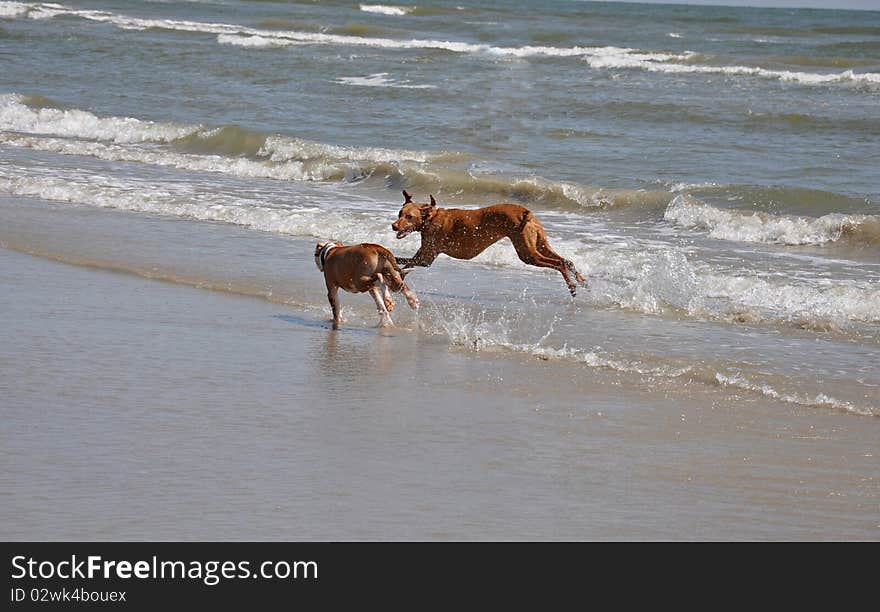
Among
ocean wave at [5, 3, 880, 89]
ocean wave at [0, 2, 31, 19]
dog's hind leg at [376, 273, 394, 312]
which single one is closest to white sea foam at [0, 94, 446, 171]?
dog's hind leg at [376, 273, 394, 312]

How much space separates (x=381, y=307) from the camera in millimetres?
8719

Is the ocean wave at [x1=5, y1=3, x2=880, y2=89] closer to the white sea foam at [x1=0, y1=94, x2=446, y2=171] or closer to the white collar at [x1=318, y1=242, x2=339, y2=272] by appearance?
the white sea foam at [x1=0, y1=94, x2=446, y2=171]

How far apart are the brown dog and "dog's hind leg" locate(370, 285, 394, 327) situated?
677 mm

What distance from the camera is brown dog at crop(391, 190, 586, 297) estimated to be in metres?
9.35

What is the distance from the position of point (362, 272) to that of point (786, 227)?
6.07 meters

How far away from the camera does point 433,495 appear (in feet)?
16.8

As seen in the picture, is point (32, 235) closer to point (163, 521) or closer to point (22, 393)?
point (22, 393)

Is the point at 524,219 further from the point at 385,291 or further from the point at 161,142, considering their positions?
the point at 161,142

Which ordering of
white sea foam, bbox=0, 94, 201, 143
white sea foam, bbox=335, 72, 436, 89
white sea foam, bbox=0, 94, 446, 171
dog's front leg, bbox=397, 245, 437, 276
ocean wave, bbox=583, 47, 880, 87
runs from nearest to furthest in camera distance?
dog's front leg, bbox=397, 245, 437, 276
white sea foam, bbox=0, 94, 446, 171
white sea foam, bbox=0, 94, 201, 143
white sea foam, bbox=335, 72, 436, 89
ocean wave, bbox=583, 47, 880, 87

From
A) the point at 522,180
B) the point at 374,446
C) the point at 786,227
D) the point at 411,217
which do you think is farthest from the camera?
the point at 522,180

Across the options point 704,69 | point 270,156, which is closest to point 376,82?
point 270,156

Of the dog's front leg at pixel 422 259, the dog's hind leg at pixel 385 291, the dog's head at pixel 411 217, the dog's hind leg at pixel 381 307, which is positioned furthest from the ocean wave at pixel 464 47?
the dog's hind leg at pixel 381 307

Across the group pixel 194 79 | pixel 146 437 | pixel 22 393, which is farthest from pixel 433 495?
pixel 194 79

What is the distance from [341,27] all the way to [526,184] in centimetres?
3226
